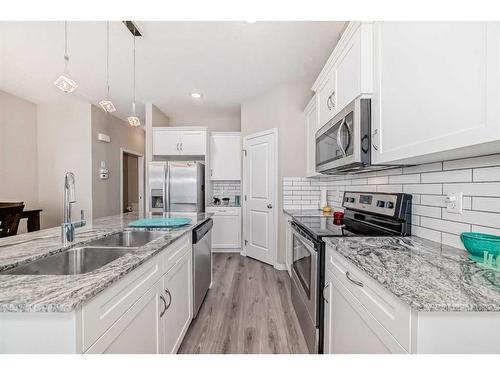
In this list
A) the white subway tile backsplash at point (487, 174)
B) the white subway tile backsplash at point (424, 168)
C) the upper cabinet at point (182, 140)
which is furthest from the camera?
the upper cabinet at point (182, 140)

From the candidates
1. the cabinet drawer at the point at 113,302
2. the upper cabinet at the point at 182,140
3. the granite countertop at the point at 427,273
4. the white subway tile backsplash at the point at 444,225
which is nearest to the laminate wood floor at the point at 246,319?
the cabinet drawer at the point at 113,302

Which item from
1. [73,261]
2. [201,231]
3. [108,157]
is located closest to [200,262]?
[201,231]

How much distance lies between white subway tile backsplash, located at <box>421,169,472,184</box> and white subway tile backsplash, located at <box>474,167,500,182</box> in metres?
0.03

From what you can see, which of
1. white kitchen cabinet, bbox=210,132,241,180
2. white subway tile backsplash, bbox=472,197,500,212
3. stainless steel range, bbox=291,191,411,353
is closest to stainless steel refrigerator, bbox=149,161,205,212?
white kitchen cabinet, bbox=210,132,241,180

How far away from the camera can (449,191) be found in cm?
121

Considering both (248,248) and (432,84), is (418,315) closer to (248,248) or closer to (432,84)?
(432,84)

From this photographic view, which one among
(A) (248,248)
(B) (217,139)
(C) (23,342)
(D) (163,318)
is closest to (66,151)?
(B) (217,139)

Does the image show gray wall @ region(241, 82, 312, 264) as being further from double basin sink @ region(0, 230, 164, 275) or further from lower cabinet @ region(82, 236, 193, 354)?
double basin sink @ region(0, 230, 164, 275)

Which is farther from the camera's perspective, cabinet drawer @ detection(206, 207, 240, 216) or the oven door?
cabinet drawer @ detection(206, 207, 240, 216)

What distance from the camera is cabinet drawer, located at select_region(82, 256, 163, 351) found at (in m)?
0.71

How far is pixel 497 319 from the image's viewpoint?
2.14 ft

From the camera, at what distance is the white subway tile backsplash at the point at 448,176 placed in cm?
111

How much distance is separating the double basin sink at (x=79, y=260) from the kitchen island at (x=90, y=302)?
0.04m

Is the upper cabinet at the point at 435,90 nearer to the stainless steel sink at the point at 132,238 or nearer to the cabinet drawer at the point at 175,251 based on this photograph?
the cabinet drawer at the point at 175,251
